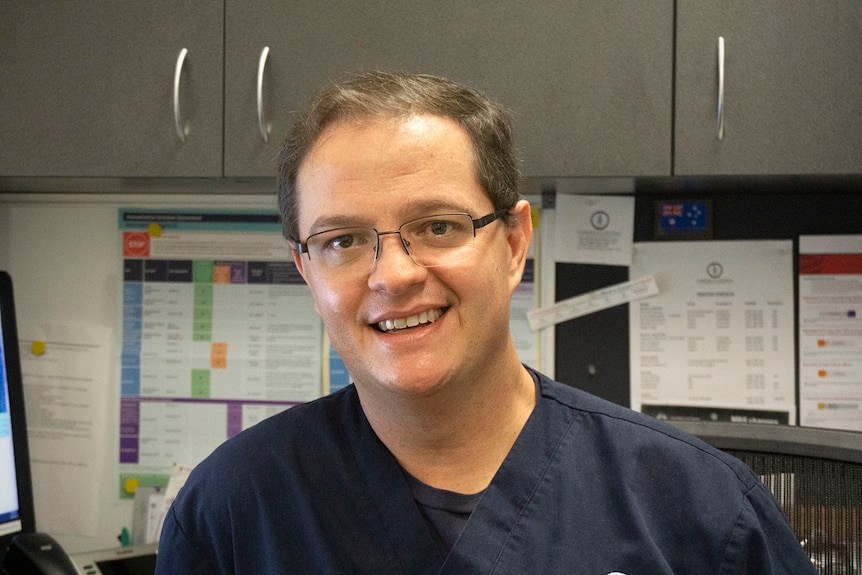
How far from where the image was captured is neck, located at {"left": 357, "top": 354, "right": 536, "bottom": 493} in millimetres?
967

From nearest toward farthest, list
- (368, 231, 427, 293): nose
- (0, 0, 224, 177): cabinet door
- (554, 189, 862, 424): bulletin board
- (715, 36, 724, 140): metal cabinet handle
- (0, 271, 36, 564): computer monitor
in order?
1. (368, 231, 427, 293): nose
2. (715, 36, 724, 140): metal cabinet handle
3. (0, 0, 224, 177): cabinet door
4. (0, 271, 36, 564): computer monitor
5. (554, 189, 862, 424): bulletin board

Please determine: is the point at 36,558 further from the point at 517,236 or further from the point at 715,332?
the point at 715,332

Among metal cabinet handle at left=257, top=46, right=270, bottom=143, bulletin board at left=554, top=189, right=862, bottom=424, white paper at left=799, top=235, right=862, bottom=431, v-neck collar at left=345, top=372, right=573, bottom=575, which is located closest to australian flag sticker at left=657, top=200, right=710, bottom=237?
bulletin board at left=554, top=189, right=862, bottom=424

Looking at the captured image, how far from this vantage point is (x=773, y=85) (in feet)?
3.90

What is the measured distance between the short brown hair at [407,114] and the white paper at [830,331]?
2.48ft

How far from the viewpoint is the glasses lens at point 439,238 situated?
2.95 ft

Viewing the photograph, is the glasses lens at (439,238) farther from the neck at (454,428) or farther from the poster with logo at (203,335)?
the poster with logo at (203,335)

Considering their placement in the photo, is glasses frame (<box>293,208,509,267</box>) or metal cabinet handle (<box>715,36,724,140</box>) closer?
→ glasses frame (<box>293,208,509,267</box>)

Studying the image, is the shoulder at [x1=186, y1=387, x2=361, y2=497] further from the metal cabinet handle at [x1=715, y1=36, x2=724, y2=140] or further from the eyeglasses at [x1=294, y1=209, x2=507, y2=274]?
the metal cabinet handle at [x1=715, y1=36, x2=724, y2=140]

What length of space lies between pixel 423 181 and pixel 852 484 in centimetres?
68

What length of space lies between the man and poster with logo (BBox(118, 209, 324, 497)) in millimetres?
Answer: 573

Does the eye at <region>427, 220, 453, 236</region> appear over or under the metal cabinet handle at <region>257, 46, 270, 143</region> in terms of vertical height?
under

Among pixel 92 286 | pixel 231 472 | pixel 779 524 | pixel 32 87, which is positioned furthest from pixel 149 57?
pixel 779 524

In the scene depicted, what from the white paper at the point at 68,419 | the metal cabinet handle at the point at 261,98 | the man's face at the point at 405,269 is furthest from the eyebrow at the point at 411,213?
the white paper at the point at 68,419
